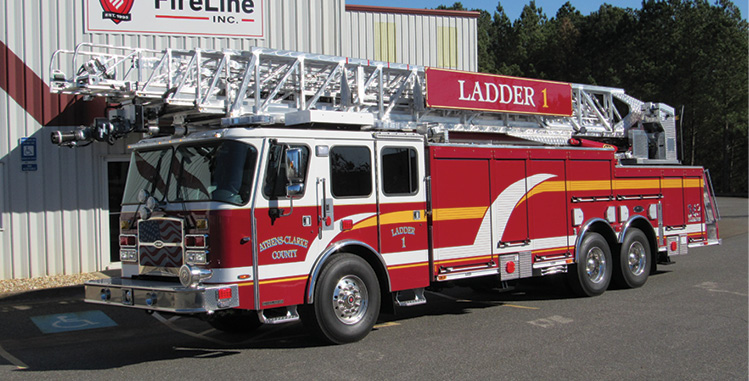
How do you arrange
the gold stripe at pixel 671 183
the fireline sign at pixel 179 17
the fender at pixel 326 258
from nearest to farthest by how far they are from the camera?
the fender at pixel 326 258 → the gold stripe at pixel 671 183 → the fireline sign at pixel 179 17

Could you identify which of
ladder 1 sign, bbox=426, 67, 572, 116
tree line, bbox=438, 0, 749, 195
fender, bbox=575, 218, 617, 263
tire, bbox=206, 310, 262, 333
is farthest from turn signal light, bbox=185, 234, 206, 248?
tree line, bbox=438, 0, 749, 195

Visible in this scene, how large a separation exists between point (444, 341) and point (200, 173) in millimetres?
3314

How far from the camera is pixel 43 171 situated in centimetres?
1248

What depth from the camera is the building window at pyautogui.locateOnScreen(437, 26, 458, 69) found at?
17.9 meters

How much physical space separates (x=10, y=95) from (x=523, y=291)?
9.76 m

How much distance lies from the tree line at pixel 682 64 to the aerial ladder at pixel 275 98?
100.0ft

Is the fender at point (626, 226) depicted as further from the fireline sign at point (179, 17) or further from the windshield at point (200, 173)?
the fireline sign at point (179, 17)

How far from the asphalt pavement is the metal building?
4.71ft

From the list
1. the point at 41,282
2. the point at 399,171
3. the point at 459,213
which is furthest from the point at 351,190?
the point at 41,282

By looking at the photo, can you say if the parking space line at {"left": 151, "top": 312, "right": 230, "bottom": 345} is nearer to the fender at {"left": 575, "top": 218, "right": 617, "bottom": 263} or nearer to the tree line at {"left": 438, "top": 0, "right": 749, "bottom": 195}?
the fender at {"left": 575, "top": 218, "right": 617, "bottom": 263}

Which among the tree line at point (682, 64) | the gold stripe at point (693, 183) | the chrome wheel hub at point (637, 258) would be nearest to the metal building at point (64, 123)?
the chrome wheel hub at point (637, 258)

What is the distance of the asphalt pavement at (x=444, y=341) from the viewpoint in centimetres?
661

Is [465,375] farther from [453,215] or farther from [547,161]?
[547,161]

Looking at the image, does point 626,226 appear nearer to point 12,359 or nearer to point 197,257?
point 197,257
